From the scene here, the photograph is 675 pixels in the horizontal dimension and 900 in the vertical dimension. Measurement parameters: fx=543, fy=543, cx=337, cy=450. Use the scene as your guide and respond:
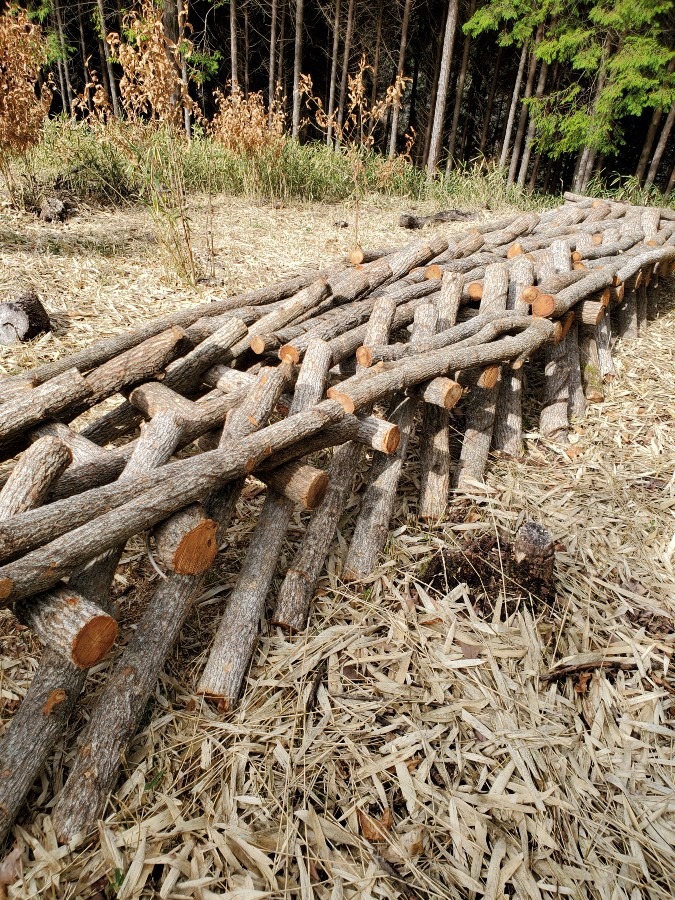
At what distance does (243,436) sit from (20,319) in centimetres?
279

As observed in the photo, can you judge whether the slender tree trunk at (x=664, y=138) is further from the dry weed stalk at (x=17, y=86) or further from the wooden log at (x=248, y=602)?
the wooden log at (x=248, y=602)

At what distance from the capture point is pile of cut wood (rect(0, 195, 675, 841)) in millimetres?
1633

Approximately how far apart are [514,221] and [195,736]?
5.25 meters

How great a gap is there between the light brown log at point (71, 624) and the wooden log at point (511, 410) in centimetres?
255

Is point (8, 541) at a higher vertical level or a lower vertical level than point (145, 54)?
lower

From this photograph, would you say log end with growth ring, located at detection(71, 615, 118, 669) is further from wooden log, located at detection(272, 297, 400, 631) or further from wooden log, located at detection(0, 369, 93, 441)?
wooden log, located at detection(0, 369, 93, 441)

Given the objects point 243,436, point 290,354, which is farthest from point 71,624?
point 290,354

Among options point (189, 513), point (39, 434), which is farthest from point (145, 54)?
point (189, 513)

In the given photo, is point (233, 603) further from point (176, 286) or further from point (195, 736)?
point (176, 286)

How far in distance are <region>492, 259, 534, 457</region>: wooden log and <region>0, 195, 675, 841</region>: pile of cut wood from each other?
2 centimetres

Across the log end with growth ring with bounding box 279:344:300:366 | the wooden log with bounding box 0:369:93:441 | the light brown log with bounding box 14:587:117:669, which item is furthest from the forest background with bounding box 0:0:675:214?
the light brown log with bounding box 14:587:117:669

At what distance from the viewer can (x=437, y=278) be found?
12.9 ft

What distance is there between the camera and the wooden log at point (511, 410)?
3391 mm

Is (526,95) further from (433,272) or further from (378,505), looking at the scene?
(378,505)
